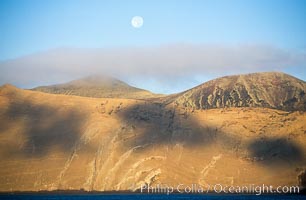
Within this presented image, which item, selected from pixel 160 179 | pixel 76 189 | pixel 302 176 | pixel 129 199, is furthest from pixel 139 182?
pixel 302 176

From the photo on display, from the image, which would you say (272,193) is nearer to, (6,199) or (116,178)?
(116,178)

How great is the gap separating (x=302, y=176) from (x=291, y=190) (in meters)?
15.1

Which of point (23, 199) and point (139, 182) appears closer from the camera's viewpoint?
point (23, 199)

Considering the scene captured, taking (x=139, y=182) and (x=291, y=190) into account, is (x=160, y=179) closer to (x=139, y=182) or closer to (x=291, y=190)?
(x=139, y=182)

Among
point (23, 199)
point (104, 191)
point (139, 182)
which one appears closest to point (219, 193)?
point (139, 182)

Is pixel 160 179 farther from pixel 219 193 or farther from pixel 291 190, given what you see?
pixel 291 190

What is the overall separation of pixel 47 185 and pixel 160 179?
41763mm

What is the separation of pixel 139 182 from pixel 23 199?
59.0 m

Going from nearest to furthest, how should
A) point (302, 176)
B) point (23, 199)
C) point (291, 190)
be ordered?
1. point (23, 199)
2. point (302, 176)
3. point (291, 190)

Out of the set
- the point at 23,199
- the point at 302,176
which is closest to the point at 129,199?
the point at 23,199

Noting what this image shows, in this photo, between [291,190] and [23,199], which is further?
[291,190]

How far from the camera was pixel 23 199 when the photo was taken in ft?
487

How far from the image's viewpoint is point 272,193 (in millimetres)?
194250

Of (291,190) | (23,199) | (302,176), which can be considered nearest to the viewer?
(23,199)
